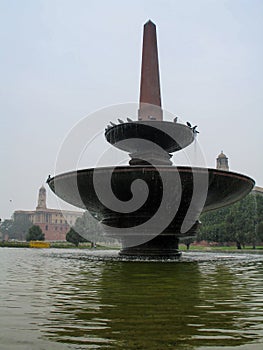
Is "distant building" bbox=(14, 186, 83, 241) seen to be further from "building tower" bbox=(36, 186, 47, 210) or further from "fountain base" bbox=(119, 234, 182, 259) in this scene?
"fountain base" bbox=(119, 234, 182, 259)

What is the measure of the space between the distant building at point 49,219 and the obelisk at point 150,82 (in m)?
83.2

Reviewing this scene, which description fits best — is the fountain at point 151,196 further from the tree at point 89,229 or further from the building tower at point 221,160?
the building tower at point 221,160

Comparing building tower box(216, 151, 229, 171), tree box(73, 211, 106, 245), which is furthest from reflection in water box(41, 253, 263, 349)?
building tower box(216, 151, 229, 171)

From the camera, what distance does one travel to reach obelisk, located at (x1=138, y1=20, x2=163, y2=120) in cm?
2005

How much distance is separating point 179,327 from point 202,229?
155 ft

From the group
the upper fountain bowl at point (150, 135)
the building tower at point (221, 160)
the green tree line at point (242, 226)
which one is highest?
the building tower at point (221, 160)

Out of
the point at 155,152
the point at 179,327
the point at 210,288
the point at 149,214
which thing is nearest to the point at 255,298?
the point at 210,288

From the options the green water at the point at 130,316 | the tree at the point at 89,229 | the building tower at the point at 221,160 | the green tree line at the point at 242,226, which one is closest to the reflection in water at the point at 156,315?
the green water at the point at 130,316

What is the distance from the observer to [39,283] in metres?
6.23

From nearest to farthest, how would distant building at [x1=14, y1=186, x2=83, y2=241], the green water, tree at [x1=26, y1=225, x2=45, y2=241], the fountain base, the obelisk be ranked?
1. the green water
2. the fountain base
3. the obelisk
4. tree at [x1=26, y1=225, x2=45, y2=241]
5. distant building at [x1=14, y1=186, x2=83, y2=241]

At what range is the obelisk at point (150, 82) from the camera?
20047 mm

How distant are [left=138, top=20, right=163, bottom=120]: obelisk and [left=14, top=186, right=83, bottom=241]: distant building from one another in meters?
83.2

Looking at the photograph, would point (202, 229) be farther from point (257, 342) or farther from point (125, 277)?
point (257, 342)

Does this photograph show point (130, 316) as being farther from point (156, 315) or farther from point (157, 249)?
point (157, 249)
